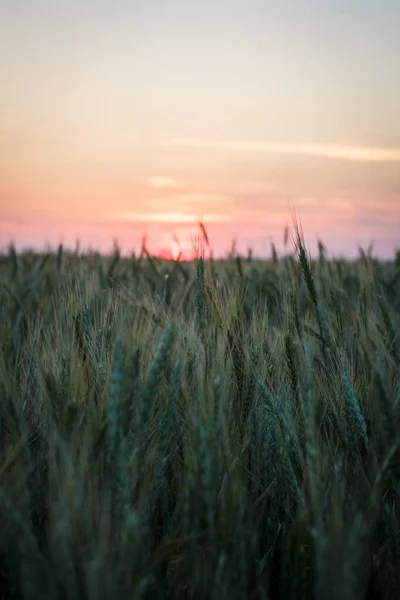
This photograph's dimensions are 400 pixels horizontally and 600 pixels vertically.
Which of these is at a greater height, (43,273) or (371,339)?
(43,273)

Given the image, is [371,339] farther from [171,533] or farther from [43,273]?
[43,273]

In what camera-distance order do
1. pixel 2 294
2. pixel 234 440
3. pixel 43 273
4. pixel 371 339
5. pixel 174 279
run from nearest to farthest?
Result: pixel 234 440 < pixel 371 339 < pixel 2 294 < pixel 174 279 < pixel 43 273

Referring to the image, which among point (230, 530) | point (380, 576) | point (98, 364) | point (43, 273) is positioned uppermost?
point (43, 273)

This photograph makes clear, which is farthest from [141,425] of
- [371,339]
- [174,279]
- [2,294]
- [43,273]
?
[43,273]

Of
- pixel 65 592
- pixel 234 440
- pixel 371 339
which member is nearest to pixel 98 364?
pixel 234 440

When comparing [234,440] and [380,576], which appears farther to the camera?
[234,440]

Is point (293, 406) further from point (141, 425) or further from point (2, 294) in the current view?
point (2, 294)

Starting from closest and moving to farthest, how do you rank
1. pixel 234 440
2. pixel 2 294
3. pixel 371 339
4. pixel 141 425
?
pixel 141 425
pixel 234 440
pixel 371 339
pixel 2 294

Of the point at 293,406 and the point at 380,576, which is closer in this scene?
the point at 380,576

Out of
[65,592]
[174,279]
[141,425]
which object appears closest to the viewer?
[65,592]

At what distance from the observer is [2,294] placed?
2.38 m

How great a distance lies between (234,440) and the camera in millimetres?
1102

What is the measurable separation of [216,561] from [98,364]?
597 millimetres

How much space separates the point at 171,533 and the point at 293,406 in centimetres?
49
